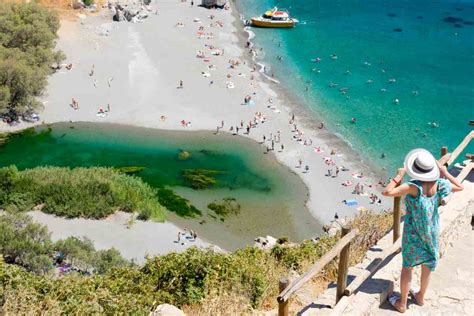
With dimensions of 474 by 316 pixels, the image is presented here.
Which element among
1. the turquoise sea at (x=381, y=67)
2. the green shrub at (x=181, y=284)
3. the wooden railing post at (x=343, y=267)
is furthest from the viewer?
the turquoise sea at (x=381, y=67)

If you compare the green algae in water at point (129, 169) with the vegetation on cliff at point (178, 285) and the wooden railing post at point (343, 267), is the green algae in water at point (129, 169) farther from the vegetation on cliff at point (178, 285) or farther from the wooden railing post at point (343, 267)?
the wooden railing post at point (343, 267)

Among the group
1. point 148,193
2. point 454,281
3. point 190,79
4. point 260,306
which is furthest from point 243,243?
point 190,79

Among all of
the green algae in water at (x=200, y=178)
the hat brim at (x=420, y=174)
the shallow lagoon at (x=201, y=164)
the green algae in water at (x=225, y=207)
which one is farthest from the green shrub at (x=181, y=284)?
the green algae in water at (x=200, y=178)

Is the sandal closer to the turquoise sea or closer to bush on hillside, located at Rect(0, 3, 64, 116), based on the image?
the turquoise sea

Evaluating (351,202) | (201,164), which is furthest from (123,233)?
(351,202)

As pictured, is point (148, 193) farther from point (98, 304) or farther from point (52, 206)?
point (98, 304)

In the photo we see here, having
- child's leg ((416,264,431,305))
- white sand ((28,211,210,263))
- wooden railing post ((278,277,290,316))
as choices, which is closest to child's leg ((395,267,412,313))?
child's leg ((416,264,431,305))


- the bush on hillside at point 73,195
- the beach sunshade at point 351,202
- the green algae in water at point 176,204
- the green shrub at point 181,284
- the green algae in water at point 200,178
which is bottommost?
the green algae in water at point 176,204
